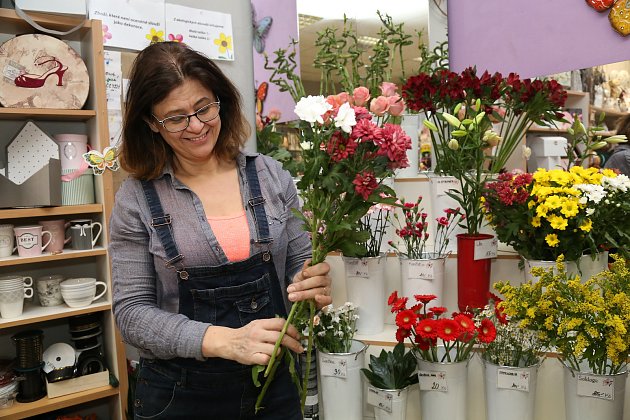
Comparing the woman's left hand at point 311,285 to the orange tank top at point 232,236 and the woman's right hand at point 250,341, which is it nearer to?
the woman's right hand at point 250,341

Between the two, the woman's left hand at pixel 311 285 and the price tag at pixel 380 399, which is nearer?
the woman's left hand at pixel 311 285

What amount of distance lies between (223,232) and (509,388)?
2.63 ft

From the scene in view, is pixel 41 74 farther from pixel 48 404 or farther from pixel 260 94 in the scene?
pixel 48 404

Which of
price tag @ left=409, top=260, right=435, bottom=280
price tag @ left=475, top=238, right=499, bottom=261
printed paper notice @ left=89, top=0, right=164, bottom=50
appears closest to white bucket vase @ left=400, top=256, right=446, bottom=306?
price tag @ left=409, top=260, right=435, bottom=280

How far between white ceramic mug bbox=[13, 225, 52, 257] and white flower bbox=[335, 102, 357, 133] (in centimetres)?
160

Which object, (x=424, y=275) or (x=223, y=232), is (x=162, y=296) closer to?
(x=223, y=232)

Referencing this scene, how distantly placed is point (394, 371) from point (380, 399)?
0.08 meters

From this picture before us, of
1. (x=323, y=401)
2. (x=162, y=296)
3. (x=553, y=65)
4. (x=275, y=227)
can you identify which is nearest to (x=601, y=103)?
(x=553, y=65)

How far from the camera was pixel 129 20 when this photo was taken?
93.0 inches

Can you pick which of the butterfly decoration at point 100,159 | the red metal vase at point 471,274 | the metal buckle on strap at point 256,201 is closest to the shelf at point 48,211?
the butterfly decoration at point 100,159

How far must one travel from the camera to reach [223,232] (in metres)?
1.19

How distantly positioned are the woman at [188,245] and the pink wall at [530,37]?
3.92 feet

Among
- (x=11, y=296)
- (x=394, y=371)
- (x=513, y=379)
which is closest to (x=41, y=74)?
(x=11, y=296)

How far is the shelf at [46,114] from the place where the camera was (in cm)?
187
